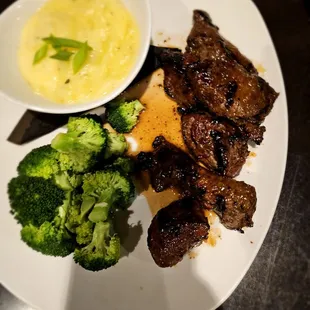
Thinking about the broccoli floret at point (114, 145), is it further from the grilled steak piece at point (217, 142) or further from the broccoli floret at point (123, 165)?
the grilled steak piece at point (217, 142)

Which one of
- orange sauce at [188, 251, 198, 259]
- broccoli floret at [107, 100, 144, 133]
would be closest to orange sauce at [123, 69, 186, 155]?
broccoli floret at [107, 100, 144, 133]

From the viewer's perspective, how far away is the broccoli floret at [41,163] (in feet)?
8.79

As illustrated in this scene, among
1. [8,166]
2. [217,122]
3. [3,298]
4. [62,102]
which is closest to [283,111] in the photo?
[217,122]

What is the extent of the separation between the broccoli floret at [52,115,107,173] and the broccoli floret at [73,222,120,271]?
0.43 meters

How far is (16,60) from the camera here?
262 cm

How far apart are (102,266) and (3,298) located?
1039mm

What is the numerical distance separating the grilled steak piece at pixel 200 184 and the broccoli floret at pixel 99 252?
0.50 metres

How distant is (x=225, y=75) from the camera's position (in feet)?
9.02

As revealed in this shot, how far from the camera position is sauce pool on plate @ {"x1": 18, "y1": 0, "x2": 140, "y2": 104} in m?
2.55

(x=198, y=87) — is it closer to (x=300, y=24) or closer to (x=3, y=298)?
(x=300, y=24)

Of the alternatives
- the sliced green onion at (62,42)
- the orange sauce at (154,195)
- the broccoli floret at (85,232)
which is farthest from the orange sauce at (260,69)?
the broccoli floret at (85,232)

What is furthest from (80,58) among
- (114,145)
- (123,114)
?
(114,145)

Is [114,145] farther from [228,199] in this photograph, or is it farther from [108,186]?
[228,199]

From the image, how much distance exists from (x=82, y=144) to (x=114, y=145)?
284mm
